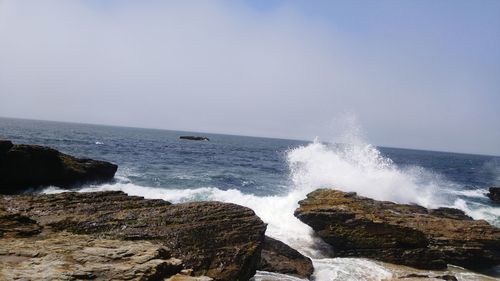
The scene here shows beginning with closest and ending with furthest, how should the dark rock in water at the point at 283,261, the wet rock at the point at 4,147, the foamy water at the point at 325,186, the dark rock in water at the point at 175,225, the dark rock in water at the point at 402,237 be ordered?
the dark rock in water at the point at 175,225 → the dark rock in water at the point at 283,261 → the foamy water at the point at 325,186 → the dark rock in water at the point at 402,237 → the wet rock at the point at 4,147

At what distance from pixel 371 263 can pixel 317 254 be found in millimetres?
2208

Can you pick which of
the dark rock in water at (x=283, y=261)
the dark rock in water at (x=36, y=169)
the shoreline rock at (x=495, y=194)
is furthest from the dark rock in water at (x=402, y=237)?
the shoreline rock at (x=495, y=194)

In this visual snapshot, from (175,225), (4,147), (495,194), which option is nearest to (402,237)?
(175,225)

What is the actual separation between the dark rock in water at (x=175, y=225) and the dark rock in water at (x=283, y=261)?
162 cm

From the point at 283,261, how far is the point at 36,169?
56.5ft

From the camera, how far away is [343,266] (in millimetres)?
14344

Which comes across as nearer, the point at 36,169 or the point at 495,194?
the point at 36,169

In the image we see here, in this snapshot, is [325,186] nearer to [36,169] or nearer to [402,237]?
[402,237]

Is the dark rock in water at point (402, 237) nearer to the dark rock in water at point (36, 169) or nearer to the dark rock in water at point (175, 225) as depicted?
the dark rock in water at point (175, 225)

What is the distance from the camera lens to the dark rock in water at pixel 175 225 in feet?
32.6

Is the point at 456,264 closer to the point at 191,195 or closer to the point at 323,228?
the point at 323,228

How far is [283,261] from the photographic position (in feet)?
42.9

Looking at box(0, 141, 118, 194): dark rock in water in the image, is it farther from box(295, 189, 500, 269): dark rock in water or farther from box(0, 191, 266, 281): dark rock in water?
box(295, 189, 500, 269): dark rock in water

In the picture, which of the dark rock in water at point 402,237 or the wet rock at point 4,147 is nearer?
the dark rock in water at point 402,237
